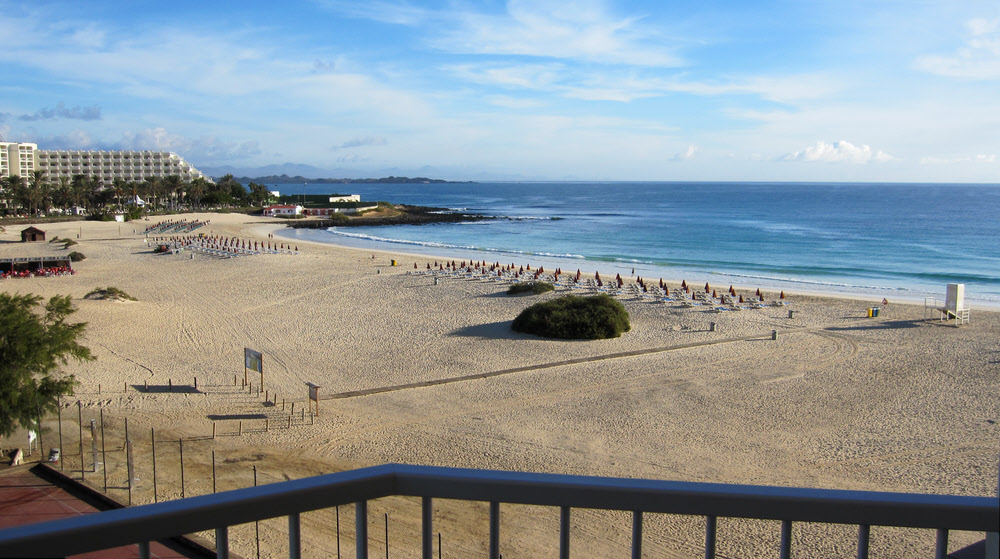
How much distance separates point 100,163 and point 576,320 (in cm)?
12292

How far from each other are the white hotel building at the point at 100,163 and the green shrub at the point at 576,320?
355 feet

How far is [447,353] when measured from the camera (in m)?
18.3

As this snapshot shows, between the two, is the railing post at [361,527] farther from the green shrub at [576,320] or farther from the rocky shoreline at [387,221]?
the rocky shoreline at [387,221]

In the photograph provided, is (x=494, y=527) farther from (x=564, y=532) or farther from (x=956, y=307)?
(x=956, y=307)

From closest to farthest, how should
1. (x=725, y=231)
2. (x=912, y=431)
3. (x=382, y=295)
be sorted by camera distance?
(x=912, y=431) → (x=382, y=295) → (x=725, y=231)

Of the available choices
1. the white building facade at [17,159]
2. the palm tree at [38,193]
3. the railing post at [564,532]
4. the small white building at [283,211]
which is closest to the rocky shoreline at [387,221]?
the small white building at [283,211]

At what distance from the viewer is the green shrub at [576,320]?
20125 millimetres

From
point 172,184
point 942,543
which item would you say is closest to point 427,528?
point 942,543

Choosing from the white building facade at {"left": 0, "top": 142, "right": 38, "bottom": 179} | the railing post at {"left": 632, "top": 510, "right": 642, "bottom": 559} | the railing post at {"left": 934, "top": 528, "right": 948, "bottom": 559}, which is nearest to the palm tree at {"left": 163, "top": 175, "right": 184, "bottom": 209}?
the white building facade at {"left": 0, "top": 142, "right": 38, "bottom": 179}

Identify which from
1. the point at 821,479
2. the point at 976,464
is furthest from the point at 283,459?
the point at 976,464

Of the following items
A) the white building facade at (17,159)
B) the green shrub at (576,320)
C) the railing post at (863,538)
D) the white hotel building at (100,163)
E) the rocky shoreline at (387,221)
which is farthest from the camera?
the white hotel building at (100,163)

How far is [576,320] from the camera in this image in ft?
66.5

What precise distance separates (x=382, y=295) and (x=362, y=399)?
41.9ft

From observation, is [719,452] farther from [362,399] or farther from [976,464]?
[362,399]
